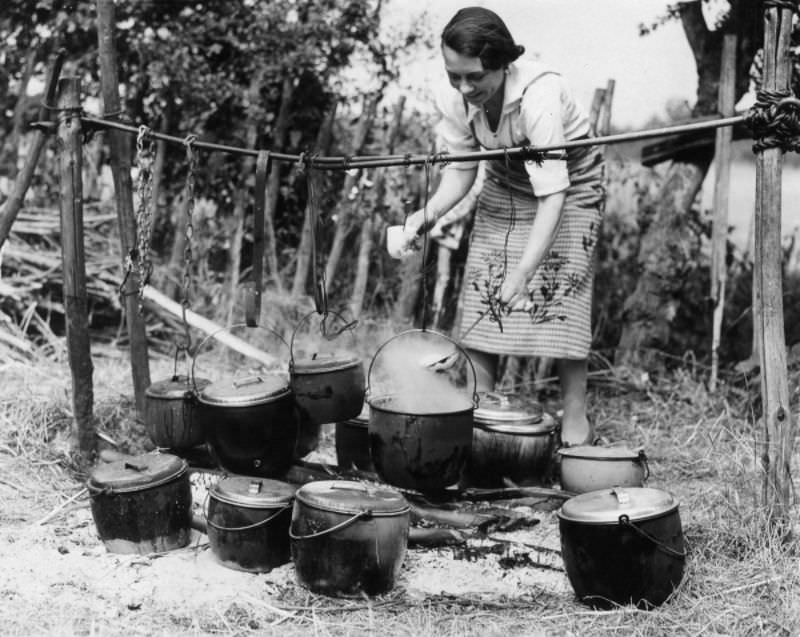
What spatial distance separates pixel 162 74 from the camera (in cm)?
703

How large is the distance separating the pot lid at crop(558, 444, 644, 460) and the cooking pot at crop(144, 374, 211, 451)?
168cm

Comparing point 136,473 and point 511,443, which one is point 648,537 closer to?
point 511,443

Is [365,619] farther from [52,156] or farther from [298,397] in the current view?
[52,156]

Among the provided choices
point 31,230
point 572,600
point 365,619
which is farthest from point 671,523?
point 31,230

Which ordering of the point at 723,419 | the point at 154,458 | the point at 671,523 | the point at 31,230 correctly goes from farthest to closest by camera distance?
the point at 31,230
the point at 723,419
the point at 154,458
the point at 671,523

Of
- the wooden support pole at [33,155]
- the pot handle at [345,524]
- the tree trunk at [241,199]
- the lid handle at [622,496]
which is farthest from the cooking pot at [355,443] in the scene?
the tree trunk at [241,199]

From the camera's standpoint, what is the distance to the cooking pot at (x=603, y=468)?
4.00 metres

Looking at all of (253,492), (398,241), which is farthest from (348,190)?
(253,492)

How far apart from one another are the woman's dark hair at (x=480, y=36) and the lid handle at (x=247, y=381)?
A: 64.8 inches

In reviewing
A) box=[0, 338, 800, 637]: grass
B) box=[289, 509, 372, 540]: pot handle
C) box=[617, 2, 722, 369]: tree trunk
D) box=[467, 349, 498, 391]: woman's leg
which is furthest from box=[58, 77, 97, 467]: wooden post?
box=[617, 2, 722, 369]: tree trunk

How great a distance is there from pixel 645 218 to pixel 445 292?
144 centimetres

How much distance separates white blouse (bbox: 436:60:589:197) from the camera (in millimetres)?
3916

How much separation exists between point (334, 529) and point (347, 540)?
0.23ft

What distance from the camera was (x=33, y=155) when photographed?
4906 millimetres
